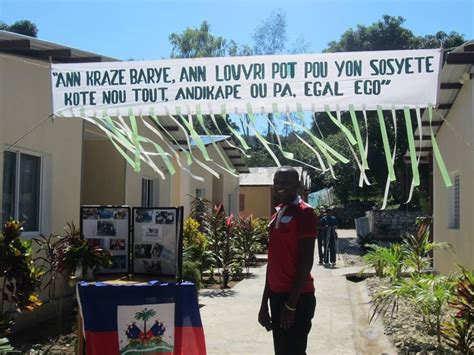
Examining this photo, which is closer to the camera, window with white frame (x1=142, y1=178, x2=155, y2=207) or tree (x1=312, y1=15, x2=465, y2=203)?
window with white frame (x1=142, y1=178, x2=155, y2=207)

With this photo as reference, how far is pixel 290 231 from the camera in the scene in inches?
167

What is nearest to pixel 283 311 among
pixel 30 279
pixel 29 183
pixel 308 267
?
pixel 308 267

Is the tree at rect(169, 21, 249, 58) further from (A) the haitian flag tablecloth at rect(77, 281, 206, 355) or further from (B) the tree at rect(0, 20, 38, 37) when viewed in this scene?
(A) the haitian flag tablecloth at rect(77, 281, 206, 355)

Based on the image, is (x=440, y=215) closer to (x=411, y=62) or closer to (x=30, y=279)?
(x=411, y=62)

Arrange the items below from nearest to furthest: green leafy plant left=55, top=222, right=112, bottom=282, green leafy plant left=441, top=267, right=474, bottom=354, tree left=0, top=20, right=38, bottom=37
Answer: green leafy plant left=441, top=267, right=474, bottom=354, green leafy plant left=55, top=222, right=112, bottom=282, tree left=0, top=20, right=38, bottom=37

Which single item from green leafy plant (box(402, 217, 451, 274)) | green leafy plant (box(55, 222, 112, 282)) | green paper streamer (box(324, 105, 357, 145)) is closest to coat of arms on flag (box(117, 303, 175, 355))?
green leafy plant (box(55, 222, 112, 282))

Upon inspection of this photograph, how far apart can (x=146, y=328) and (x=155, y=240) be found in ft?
3.00

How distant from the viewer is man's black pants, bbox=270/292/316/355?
4.18m

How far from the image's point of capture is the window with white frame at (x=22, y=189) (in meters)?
7.34

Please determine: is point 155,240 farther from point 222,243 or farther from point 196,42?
point 196,42

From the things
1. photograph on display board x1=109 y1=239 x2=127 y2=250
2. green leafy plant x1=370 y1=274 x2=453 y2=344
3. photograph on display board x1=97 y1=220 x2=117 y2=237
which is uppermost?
photograph on display board x1=97 y1=220 x2=117 y2=237

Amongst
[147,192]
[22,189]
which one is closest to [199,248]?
[147,192]

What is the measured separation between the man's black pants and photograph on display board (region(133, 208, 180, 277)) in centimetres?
142

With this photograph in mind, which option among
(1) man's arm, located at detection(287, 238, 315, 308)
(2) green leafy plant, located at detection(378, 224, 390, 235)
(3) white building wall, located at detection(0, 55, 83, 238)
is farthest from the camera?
(2) green leafy plant, located at detection(378, 224, 390, 235)
